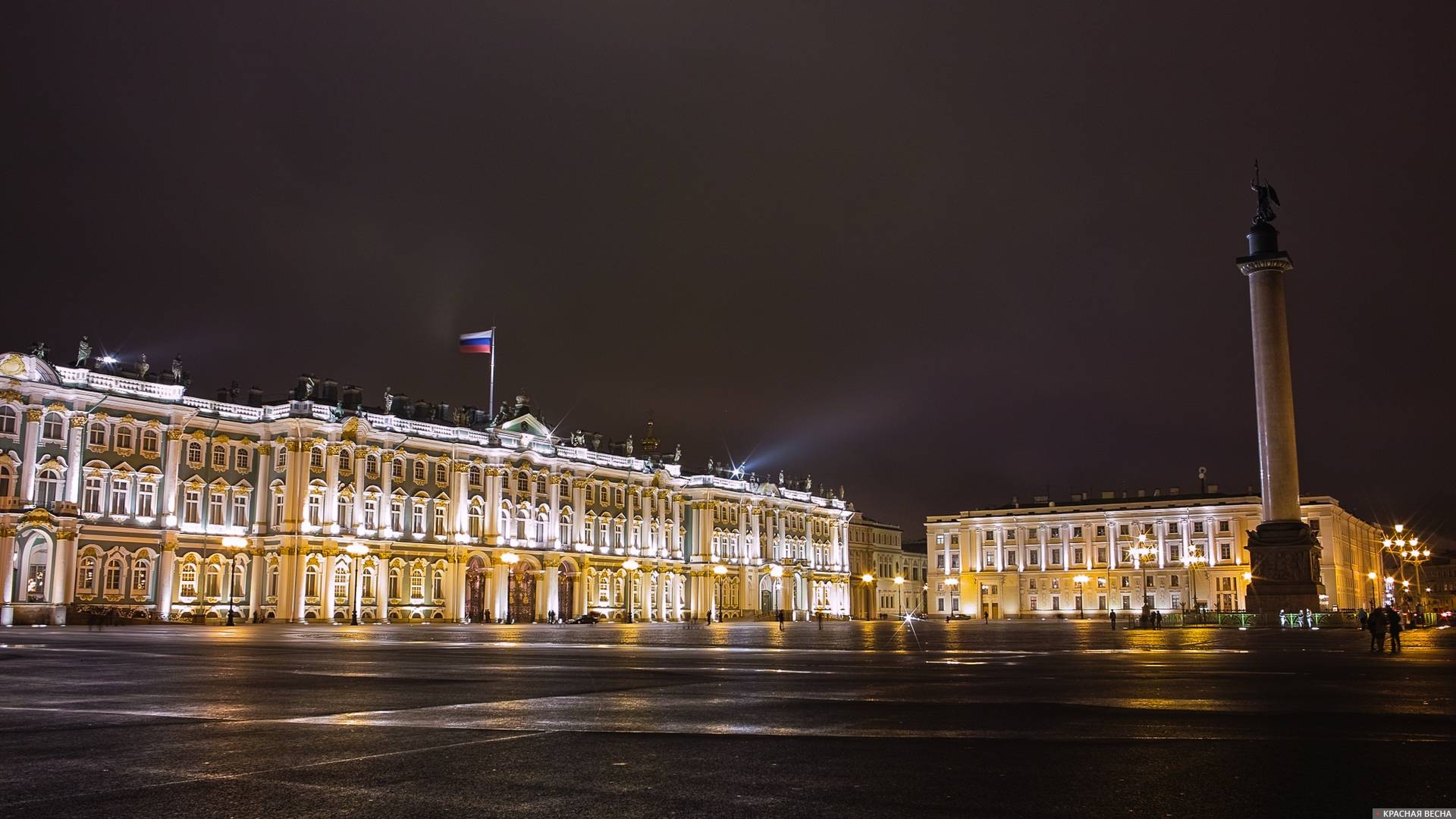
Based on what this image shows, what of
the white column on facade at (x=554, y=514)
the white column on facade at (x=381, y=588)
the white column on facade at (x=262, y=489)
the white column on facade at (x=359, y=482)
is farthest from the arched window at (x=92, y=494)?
the white column on facade at (x=554, y=514)

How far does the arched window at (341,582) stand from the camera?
75188mm

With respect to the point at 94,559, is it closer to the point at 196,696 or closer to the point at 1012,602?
the point at 196,696

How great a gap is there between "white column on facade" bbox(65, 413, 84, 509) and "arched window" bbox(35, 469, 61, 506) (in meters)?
0.43

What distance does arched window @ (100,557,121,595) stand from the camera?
6638 cm

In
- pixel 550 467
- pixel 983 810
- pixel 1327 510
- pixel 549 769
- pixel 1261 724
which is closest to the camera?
pixel 983 810

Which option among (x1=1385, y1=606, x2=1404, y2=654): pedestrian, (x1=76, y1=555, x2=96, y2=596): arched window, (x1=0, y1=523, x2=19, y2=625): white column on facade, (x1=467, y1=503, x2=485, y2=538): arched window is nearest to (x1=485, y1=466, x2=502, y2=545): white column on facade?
(x1=467, y1=503, x2=485, y2=538): arched window

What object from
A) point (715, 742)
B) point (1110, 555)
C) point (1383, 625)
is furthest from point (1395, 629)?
point (1110, 555)

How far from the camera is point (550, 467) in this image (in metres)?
93.2

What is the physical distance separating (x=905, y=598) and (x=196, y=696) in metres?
147

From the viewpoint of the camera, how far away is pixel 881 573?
150125 mm

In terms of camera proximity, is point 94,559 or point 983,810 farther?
point 94,559

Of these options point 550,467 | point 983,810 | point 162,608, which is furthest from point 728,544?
point 983,810

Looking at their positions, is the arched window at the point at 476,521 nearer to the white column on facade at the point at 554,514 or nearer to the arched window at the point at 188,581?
the white column on facade at the point at 554,514

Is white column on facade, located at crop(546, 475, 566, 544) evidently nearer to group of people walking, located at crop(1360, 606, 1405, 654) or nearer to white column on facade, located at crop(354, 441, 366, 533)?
white column on facade, located at crop(354, 441, 366, 533)
